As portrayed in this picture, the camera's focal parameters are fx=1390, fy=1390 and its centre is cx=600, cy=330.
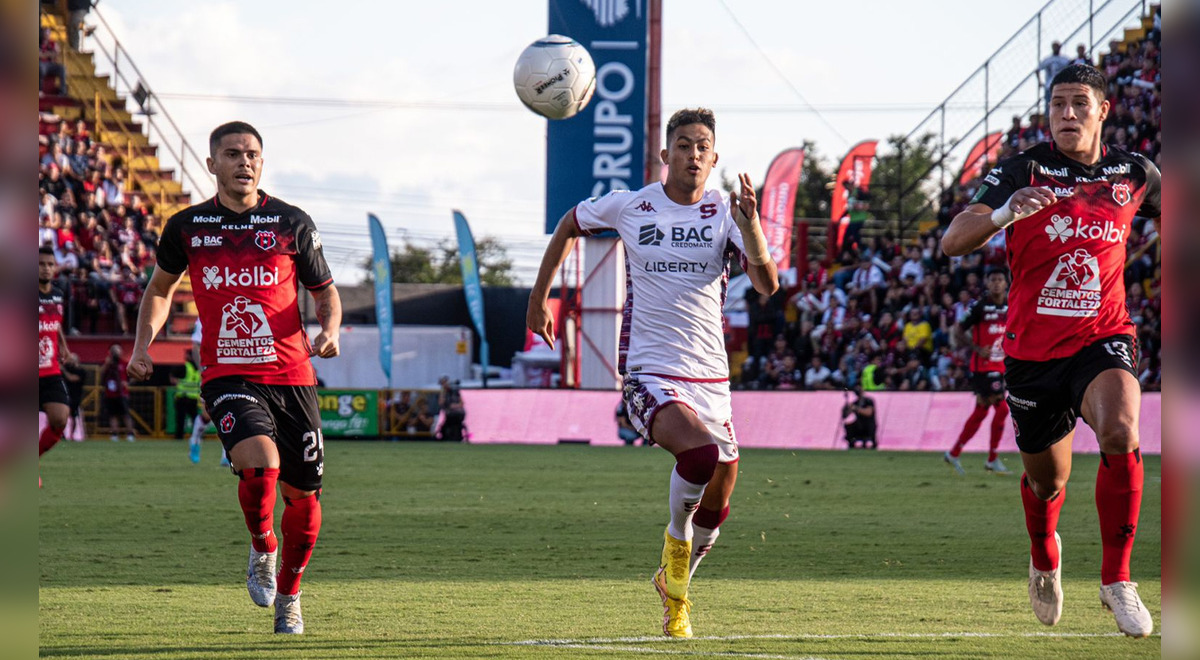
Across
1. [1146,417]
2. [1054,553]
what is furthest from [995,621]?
[1146,417]

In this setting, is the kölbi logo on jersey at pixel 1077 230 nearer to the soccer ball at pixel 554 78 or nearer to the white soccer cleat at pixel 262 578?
the white soccer cleat at pixel 262 578

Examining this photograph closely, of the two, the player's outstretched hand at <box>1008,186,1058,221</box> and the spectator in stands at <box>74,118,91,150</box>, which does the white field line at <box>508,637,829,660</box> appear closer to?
the player's outstretched hand at <box>1008,186,1058,221</box>

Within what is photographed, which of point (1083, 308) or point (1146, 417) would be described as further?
point (1146, 417)

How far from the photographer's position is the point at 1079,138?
6.48 meters

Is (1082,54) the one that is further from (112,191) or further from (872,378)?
(112,191)

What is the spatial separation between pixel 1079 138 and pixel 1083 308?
79 centimetres

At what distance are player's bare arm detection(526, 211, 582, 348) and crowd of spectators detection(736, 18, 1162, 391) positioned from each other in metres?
19.3

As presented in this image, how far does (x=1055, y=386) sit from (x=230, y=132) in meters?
4.34

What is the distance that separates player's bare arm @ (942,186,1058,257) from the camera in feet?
18.4

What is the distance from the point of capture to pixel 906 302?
3112 cm

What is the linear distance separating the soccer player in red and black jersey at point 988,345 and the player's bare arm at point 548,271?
1074 cm

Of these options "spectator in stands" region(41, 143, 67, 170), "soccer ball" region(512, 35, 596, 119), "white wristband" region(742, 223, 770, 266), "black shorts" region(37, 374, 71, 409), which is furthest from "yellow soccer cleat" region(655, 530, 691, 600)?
"spectator in stands" region(41, 143, 67, 170)

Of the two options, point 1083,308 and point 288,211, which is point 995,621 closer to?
point 1083,308

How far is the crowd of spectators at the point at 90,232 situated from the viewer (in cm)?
3488
